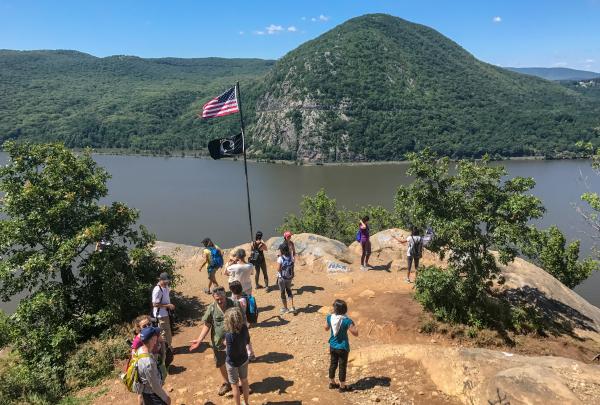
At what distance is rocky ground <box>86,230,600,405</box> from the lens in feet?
19.2

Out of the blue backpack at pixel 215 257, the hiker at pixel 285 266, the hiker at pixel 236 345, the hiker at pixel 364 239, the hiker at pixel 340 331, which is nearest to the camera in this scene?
the hiker at pixel 236 345

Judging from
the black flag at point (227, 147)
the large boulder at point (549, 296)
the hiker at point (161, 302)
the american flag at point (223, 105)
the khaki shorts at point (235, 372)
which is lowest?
the large boulder at point (549, 296)

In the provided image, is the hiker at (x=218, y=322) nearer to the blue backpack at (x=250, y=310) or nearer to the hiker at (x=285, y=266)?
the blue backpack at (x=250, y=310)

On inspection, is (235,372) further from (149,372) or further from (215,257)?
(215,257)

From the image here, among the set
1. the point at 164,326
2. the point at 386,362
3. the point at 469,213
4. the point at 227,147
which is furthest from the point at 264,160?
the point at 386,362

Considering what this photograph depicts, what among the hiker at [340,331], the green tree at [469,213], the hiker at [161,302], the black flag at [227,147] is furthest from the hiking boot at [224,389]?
the black flag at [227,147]

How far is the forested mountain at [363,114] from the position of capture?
133m

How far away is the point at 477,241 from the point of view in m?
9.09

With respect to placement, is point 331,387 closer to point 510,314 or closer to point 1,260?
point 510,314

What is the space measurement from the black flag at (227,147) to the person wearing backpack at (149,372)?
8.81 metres

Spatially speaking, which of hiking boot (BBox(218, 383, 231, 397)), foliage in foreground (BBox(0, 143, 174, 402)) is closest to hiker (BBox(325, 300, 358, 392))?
hiking boot (BBox(218, 383, 231, 397))

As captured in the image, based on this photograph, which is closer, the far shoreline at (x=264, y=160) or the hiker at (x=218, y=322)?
the hiker at (x=218, y=322)

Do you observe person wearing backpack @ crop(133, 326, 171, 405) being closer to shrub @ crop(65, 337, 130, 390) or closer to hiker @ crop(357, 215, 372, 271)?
shrub @ crop(65, 337, 130, 390)

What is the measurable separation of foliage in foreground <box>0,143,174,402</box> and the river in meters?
19.6
